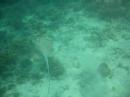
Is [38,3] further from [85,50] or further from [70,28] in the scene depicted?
[85,50]

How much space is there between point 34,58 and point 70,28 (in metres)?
0.73

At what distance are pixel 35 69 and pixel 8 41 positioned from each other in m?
0.70

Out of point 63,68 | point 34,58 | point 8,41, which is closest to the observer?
point 63,68

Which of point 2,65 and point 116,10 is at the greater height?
point 116,10

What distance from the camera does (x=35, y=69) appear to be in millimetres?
2598

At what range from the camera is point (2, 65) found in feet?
8.77

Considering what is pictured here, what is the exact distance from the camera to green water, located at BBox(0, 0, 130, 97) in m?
2.36

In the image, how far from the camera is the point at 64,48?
9.32 feet

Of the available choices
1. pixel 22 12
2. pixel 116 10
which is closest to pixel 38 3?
pixel 22 12

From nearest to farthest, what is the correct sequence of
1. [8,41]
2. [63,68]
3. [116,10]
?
1. [63,68]
2. [8,41]
3. [116,10]

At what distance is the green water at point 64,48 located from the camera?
7.73 ft

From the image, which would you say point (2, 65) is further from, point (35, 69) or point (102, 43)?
point (102, 43)

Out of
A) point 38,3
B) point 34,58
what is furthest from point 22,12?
point 34,58

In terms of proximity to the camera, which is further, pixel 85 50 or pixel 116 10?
pixel 116 10
